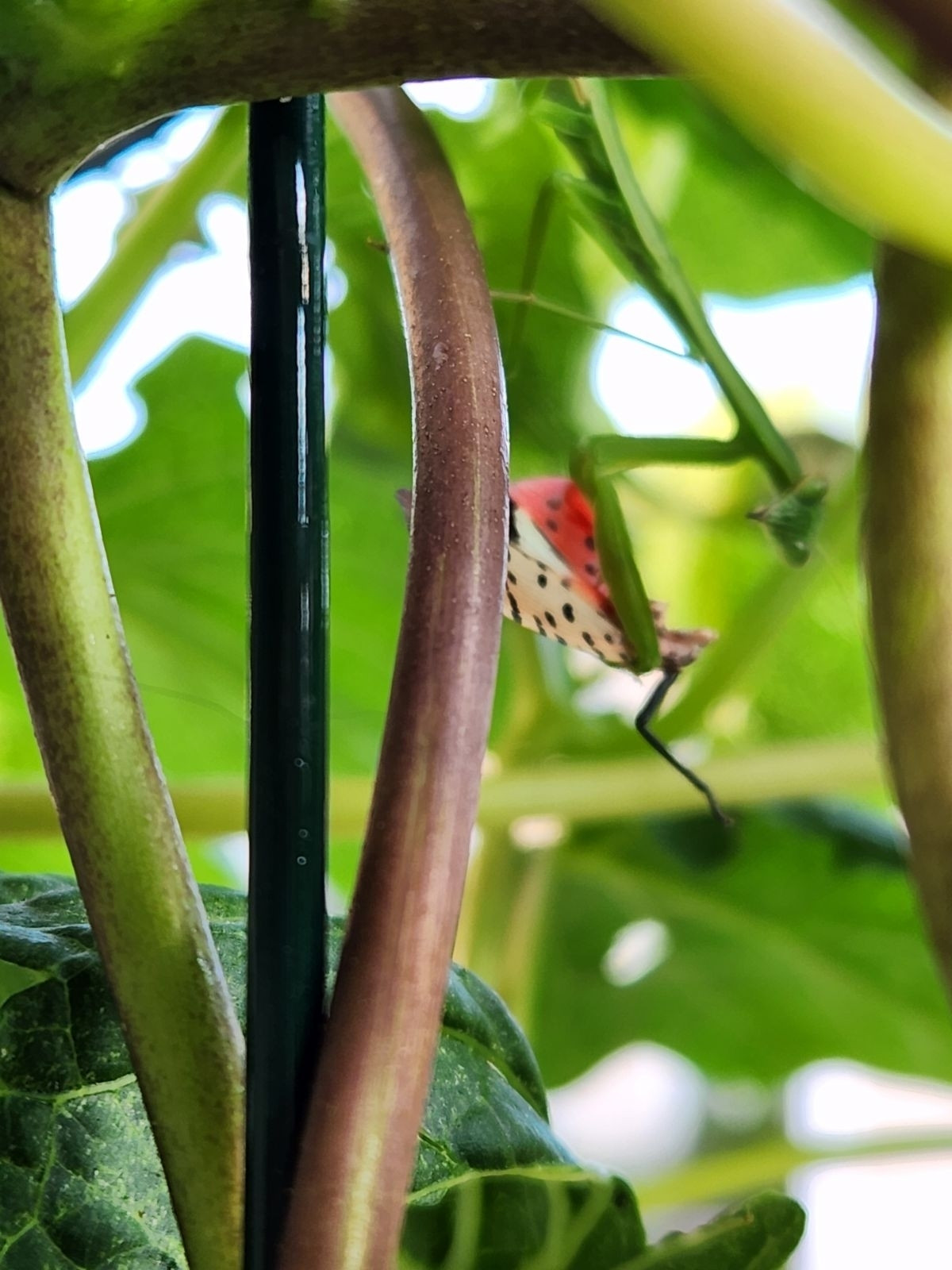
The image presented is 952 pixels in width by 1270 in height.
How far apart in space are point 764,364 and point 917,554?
77 cm

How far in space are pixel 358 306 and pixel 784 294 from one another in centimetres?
23

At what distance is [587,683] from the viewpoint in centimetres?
62

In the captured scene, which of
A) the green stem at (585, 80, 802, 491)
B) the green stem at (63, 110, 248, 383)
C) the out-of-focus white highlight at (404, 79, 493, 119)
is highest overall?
the out-of-focus white highlight at (404, 79, 493, 119)

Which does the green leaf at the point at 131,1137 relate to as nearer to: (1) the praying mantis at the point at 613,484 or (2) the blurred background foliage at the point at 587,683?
(1) the praying mantis at the point at 613,484

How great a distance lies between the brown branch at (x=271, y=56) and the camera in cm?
15

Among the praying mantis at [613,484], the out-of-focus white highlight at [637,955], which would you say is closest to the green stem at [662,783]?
the out-of-focus white highlight at [637,955]

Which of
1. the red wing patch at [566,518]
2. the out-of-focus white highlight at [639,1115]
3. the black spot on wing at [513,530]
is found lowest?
the out-of-focus white highlight at [639,1115]

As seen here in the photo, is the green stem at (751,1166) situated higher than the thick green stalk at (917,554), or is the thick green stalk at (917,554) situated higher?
the thick green stalk at (917,554)

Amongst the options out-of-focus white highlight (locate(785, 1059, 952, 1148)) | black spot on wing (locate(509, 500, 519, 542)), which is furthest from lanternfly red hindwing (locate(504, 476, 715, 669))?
out-of-focus white highlight (locate(785, 1059, 952, 1148))

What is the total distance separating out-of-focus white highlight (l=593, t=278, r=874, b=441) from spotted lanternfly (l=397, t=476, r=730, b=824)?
0.27 meters

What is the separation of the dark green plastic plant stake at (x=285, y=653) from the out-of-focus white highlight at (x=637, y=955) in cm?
47

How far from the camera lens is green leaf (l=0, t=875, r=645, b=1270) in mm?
186

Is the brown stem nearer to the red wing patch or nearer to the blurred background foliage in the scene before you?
the red wing patch

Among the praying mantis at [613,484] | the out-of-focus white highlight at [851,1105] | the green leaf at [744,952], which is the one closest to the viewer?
the praying mantis at [613,484]
